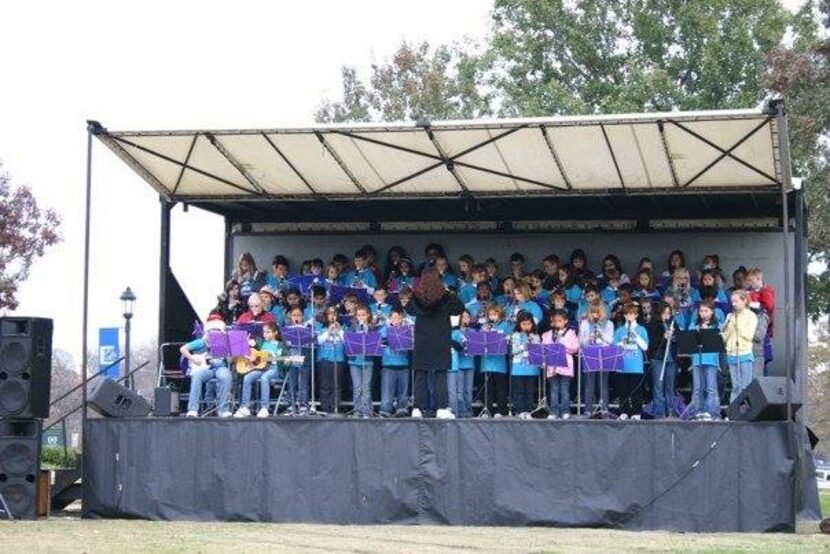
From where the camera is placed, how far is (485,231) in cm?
2353

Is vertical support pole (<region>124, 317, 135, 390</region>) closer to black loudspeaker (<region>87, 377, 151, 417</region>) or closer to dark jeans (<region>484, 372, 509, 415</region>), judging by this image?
black loudspeaker (<region>87, 377, 151, 417</region>)

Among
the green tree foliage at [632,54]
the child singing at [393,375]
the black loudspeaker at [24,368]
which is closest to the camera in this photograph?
the black loudspeaker at [24,368]

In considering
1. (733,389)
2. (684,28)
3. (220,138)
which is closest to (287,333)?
(220,138)

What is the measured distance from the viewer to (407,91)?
48.1 m

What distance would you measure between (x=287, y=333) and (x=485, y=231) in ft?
13.0

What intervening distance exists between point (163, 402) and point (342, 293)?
2.71 meters

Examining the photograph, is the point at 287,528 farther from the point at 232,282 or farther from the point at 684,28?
the point at 684,28

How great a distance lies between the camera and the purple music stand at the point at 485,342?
19891 millimetres

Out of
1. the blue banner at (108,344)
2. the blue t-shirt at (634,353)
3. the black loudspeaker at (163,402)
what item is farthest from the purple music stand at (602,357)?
the blue banner at (108,344)

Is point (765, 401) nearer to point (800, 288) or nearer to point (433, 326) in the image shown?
point (800, 288)

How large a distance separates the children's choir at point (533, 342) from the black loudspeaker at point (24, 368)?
6.96 ft

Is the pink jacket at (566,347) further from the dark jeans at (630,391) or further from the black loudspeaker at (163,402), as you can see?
the black loudspeaker at (163,402)

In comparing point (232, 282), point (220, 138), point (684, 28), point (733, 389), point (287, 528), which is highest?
point (684, 28)

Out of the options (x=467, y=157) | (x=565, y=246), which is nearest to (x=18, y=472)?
(x=467, y=157)
